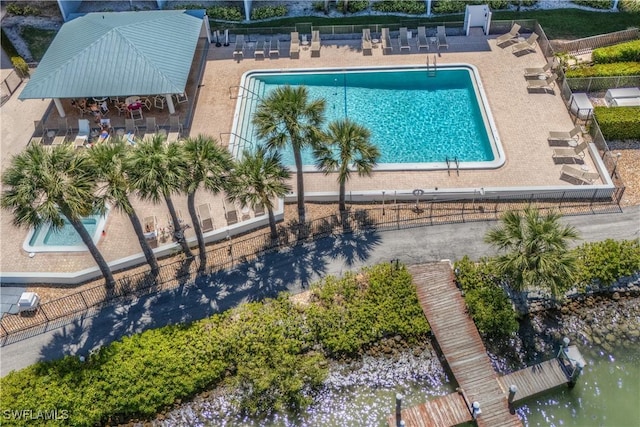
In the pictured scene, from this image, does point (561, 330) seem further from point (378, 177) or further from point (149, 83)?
point (149, 83)

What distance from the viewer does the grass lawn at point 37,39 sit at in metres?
37.8

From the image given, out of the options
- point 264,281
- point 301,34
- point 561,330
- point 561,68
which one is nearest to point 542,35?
point 561,68

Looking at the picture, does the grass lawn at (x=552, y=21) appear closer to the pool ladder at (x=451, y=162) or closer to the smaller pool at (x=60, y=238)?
the pool ladder at (x=451, y=162)

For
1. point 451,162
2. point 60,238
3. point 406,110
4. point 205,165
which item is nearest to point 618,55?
point 406,110

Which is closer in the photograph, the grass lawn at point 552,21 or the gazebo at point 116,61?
the gazebo at point 116,61

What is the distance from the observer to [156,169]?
2123cm

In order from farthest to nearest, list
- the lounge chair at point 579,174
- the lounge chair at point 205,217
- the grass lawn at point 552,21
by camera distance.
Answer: the grass lawn at point 552,21
the lounge chair at point 579,174
the lounge chair at point 205,217

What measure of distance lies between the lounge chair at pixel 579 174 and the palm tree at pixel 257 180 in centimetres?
1446

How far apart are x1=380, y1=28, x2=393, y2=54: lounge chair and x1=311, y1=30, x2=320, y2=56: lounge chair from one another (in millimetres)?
4332

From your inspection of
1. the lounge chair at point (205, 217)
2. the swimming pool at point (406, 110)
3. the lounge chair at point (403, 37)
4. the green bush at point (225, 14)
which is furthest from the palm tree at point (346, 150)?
the green bush at point (225, 14)

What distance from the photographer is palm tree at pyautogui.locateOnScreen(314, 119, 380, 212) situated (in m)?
23.8

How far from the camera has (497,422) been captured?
2050 centimetres

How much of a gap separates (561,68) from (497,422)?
21919 millimetres

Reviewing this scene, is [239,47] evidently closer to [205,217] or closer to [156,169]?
[205,217]
